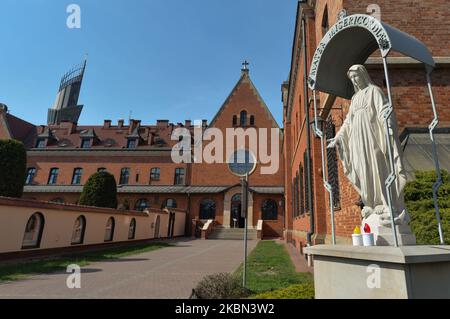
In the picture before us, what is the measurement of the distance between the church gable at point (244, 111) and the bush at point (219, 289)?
1072 inches

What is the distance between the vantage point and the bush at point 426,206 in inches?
170

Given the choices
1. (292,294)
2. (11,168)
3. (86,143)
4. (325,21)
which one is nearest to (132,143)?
(86,143)

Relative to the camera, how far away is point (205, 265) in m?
10.5

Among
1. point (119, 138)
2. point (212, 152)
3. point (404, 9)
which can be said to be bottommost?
point (404, 9)

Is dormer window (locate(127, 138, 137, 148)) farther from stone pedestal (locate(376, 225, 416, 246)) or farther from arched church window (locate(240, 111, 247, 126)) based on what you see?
stone pedestal (locate(376, 225, 416, 246))

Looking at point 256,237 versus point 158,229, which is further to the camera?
point 256,237

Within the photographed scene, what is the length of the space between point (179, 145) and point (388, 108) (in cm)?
3187

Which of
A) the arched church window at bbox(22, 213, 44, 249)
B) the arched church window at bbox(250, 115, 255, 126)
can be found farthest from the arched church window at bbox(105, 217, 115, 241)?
the arched church window at bbox(250, 115, 255, 126)

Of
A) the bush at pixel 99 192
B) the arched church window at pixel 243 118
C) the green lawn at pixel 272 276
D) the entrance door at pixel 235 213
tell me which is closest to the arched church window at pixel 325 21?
the green lawn at pixel 272 276

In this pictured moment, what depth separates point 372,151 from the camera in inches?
130

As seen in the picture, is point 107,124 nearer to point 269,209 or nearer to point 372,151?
point 269,209

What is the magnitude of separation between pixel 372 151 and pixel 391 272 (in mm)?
1417
